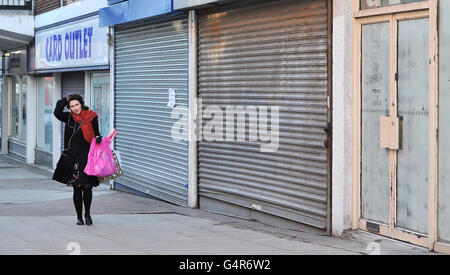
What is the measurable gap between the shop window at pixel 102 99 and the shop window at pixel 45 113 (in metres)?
3.71

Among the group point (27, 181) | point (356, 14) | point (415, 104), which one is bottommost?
point (27, 181)

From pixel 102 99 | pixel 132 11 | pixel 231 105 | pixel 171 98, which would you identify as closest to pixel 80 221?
pixel 231 105

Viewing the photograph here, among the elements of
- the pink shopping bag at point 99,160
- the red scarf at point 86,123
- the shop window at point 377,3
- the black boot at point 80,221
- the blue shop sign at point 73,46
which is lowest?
the black boot at point 80,221

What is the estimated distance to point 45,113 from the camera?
21.5 m

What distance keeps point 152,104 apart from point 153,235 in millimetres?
5016

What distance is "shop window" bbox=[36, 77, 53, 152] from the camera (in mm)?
20908

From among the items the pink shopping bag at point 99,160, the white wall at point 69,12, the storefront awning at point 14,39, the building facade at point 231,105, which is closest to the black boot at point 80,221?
the pink shopping bag at point 99,160

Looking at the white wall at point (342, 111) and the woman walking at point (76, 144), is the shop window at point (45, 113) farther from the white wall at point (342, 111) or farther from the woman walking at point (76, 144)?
the white wall at point (342, 111)

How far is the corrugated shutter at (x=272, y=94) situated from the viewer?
378 inches

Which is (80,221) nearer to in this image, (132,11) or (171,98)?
(171,98)

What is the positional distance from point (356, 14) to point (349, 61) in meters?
0.52
